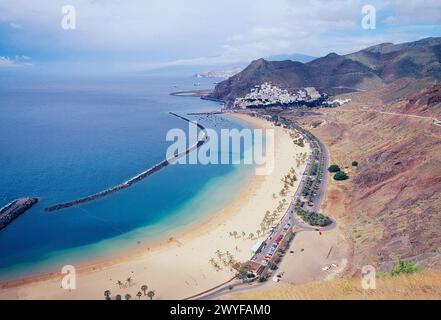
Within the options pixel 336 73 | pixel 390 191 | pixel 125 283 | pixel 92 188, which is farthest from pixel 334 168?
pixel 336 73

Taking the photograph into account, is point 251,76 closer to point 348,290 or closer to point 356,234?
point 356,234

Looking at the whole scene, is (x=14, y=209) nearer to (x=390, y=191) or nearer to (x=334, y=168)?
(x=390, y=191)

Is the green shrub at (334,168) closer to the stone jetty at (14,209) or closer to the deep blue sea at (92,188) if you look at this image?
the deep blue sea at (92,188)

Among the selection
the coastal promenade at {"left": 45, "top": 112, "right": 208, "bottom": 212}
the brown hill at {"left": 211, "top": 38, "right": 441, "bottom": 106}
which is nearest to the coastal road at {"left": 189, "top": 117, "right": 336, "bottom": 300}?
the coastal promenade at {"left": 45, "top": 112, "right": 208, "bottom": 212}

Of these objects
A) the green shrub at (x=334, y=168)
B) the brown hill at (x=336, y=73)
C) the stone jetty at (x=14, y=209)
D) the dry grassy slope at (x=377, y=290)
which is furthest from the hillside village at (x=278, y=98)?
the dry grassy slope at (x=377, y=290)
